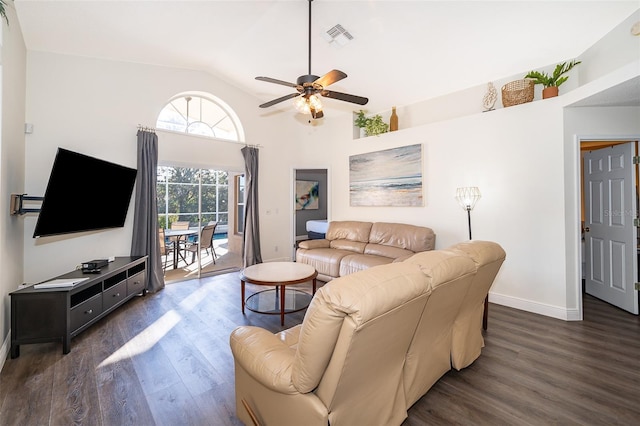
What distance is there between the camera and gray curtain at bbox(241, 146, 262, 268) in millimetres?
5379

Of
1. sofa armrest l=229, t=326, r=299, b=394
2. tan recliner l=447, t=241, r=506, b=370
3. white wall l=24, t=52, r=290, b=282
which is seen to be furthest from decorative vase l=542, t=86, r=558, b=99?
white wall l=24, t=52, r=290, b=282

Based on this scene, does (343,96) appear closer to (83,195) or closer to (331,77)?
(331,77)

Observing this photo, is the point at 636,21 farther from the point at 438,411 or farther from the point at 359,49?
the point at 438,411

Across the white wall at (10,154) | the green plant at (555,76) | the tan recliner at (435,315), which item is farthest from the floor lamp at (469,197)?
the white wall at (10,154)

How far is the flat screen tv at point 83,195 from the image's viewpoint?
8.62 feet

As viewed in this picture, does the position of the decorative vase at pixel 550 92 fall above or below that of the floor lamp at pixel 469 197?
above

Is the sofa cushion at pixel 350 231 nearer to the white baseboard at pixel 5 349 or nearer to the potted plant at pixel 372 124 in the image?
the potted plant at pixel 372 124

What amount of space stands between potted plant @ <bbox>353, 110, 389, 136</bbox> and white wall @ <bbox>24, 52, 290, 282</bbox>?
2821mm

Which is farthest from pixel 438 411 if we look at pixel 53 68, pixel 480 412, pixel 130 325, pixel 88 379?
pixel 53 68

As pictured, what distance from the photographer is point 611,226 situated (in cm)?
350

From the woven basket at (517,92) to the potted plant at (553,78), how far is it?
8 cm

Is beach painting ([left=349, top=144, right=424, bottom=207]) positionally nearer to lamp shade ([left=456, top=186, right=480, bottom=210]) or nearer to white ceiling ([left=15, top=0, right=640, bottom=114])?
lamp shade ([left=456, top=186, right=480, bottom=210])

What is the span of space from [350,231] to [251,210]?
6.65ft

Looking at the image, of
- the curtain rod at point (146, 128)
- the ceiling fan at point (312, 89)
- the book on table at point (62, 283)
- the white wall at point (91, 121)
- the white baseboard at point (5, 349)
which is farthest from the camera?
the curtain rod at point (146, 128)
